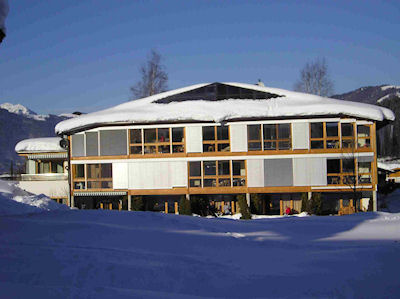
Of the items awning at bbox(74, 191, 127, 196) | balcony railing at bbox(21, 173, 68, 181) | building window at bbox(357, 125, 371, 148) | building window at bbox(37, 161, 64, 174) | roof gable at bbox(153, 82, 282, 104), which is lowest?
awning at bbox(74, 191, 127, 196)

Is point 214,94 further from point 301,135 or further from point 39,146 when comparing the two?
point 39,146

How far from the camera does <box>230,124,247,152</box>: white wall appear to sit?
2395 centimetres

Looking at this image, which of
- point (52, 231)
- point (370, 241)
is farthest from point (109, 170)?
point (370, 241)

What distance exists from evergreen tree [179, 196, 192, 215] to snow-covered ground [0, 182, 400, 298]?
11706mm

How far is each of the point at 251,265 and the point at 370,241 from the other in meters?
3.94

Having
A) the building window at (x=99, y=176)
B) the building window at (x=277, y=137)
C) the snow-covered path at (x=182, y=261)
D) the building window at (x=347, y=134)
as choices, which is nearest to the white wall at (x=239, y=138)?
the building window at (x=277, y=137)

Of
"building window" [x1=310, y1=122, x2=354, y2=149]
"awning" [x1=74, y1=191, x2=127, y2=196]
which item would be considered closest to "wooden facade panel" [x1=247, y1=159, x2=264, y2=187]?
"building window" [x1=310, y1=122, x2=354, y2=149]

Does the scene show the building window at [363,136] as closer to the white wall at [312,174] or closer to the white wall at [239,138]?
the white wall at [312,174]

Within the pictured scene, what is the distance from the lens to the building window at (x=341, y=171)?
23.4 metres

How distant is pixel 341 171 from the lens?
926 inches

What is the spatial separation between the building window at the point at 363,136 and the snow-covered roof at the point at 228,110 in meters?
1.15

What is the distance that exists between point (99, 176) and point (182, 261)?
59.8 ft

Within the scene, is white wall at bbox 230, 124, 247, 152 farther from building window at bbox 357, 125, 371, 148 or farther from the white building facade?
building window at bbox 357, 125, 371, 148

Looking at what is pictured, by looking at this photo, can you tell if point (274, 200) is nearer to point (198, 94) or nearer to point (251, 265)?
point (198, 94)
